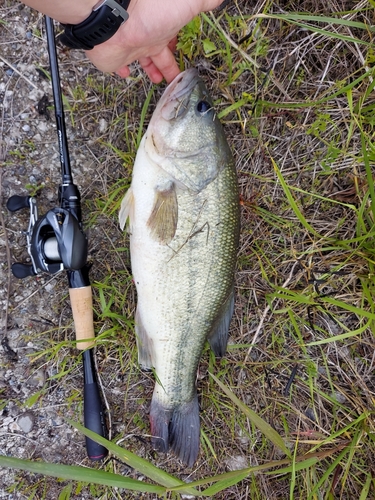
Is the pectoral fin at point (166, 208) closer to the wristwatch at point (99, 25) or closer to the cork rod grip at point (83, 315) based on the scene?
the cork rod grip at point (83, 315)

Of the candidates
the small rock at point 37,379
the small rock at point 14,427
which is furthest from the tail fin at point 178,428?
the small rock at point 14,427

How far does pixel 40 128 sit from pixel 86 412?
72.9 inches

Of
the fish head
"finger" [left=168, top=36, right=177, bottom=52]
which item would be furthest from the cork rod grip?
"finger" [left=168, top=36, right=177, bottom=52]

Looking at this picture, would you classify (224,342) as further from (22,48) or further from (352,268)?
(22,48)

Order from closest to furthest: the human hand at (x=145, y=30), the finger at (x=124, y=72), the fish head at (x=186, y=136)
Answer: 1. the human hand at (x=145, y=30)
2. the fish head at (x=186, y=136)
3. the finger at (x=124, y=72)

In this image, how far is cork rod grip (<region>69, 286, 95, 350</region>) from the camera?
2.37m

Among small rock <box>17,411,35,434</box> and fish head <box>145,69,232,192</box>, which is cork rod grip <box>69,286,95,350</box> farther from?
fish head <box>145,69,232,192</box>

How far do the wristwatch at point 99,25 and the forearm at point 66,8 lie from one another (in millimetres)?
23

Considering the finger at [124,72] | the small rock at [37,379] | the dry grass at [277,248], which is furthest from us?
the small rock at [37,379]

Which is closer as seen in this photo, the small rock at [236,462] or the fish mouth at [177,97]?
the fish mouth at [177,97]

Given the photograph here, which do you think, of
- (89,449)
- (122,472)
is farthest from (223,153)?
(122,472)

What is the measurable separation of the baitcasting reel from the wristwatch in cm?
78

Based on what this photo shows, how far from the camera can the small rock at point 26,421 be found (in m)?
2.65

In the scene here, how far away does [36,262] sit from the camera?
227 centimetres
